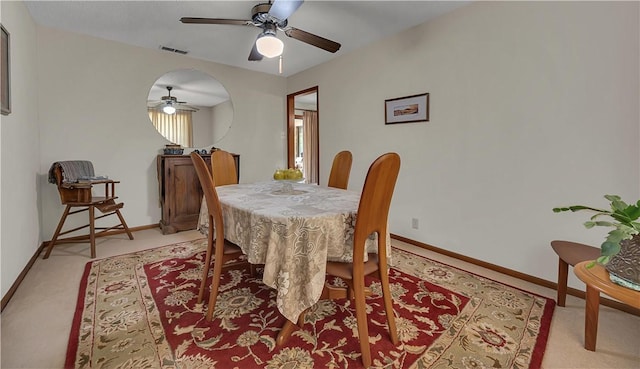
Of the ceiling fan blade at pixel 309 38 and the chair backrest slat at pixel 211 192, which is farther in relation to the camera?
the ceiling fan blade at pixel 309 38

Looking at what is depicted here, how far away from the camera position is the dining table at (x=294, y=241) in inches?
54.3

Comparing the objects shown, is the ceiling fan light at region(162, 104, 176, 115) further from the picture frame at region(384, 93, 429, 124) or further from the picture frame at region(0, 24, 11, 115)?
the picture frame at region(384, 93, 429, 124)

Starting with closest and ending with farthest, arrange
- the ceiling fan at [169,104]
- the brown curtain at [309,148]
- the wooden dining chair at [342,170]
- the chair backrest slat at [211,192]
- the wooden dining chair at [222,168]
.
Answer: the chair backrest slat at [211,192], the wooden dining chair at [342,170], the wooden dining chair at [222,168], the ceiling fan at [169,104], the brown curtain at [309,148]

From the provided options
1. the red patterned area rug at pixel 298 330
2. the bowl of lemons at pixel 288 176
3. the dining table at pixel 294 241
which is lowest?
the red patterned area rug at pixel 298 330

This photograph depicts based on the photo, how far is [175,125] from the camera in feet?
13.0

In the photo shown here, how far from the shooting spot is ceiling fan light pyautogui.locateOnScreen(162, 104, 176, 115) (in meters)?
3.89

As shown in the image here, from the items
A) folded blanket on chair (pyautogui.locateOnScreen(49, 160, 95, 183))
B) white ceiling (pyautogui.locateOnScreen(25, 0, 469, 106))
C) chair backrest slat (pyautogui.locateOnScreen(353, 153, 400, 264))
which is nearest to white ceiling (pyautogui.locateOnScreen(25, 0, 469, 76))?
white ceiling (pyautogui.locateOnScreen(25, 0, 469, 106))

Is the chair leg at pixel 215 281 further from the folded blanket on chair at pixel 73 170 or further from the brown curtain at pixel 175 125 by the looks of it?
the brown curtain at pixel 175 125

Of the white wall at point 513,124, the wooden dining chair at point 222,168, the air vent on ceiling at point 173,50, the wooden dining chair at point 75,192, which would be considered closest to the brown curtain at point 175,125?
the air vent on ceiling at point 173,50

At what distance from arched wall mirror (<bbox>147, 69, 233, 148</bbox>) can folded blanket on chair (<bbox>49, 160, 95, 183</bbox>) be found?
0.94m

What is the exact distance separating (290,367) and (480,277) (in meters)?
1.78

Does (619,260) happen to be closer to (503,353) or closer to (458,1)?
(503,353)

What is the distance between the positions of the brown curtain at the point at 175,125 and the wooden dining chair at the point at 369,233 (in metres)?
3.35

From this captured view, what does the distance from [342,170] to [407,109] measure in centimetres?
119
